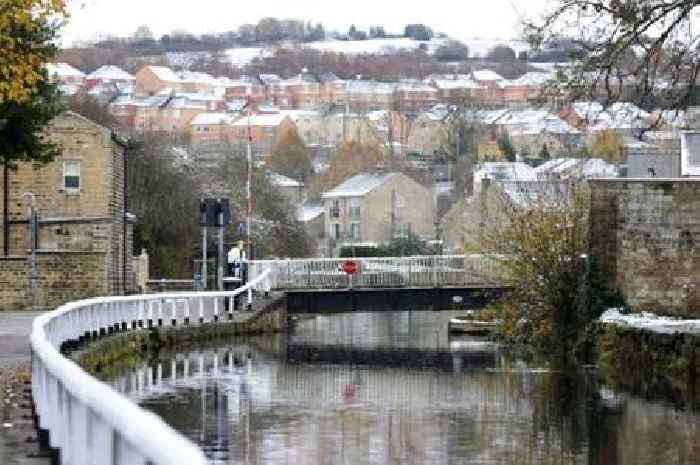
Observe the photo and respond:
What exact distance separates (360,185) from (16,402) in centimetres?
10896

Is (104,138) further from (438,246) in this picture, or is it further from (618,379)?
(438,246)

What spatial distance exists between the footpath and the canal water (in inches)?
77.9

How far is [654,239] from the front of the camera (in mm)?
40562

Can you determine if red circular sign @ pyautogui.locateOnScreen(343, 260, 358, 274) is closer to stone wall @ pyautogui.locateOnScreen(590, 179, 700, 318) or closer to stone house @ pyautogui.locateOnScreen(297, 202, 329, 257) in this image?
stone wall @ pyautogui.locateOnScreen(590, 179, 700, 318)

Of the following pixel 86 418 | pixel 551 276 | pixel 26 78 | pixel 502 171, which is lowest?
pixel 551 276

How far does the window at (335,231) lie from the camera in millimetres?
131375

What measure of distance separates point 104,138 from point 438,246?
37.7 metres

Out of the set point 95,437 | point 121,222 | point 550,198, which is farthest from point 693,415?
point 121,222

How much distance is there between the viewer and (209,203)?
50.2 m

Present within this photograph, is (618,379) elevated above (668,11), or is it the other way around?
(668,11)

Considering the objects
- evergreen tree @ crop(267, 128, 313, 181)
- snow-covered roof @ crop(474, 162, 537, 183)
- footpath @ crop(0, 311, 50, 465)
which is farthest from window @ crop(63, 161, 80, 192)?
evergreen tree @ crop(267, 128, 313, 181)

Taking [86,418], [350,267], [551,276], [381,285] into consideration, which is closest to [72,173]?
[350,267]

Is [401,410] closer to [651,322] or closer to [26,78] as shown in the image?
[26,78]

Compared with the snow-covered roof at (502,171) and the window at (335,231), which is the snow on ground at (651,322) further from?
the window at (335,231)
